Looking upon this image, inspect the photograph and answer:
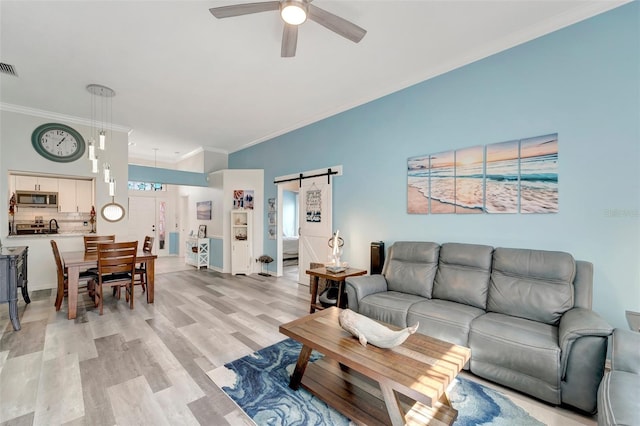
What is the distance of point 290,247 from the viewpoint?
7609 millimetres

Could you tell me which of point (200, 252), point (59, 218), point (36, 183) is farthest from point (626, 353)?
point (36, 183)

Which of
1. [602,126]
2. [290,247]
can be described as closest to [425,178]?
[602,126]

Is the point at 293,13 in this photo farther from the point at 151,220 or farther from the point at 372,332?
the point at 151,220

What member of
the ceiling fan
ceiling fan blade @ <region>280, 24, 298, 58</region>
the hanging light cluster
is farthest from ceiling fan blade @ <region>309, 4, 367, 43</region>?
the hanging light cluster

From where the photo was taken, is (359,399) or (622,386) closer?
(622,386)

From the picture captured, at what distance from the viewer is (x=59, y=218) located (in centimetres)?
600

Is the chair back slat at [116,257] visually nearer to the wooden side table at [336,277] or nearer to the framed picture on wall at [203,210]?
the wooden side table at [336,277]

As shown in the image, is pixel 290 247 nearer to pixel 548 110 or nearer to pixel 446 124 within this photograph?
pixel 446 124

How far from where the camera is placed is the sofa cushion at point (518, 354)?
1.85 m

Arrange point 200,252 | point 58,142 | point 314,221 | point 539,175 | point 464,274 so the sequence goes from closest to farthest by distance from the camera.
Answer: point 539,175 → point 464,274 → point 58,142 → point 314,221 → point 200,252

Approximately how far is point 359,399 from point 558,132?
2915mm

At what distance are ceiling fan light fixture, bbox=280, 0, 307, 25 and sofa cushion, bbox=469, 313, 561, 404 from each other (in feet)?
8.89

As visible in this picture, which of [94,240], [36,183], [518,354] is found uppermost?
[36,183]

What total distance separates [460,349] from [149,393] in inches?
87.6
